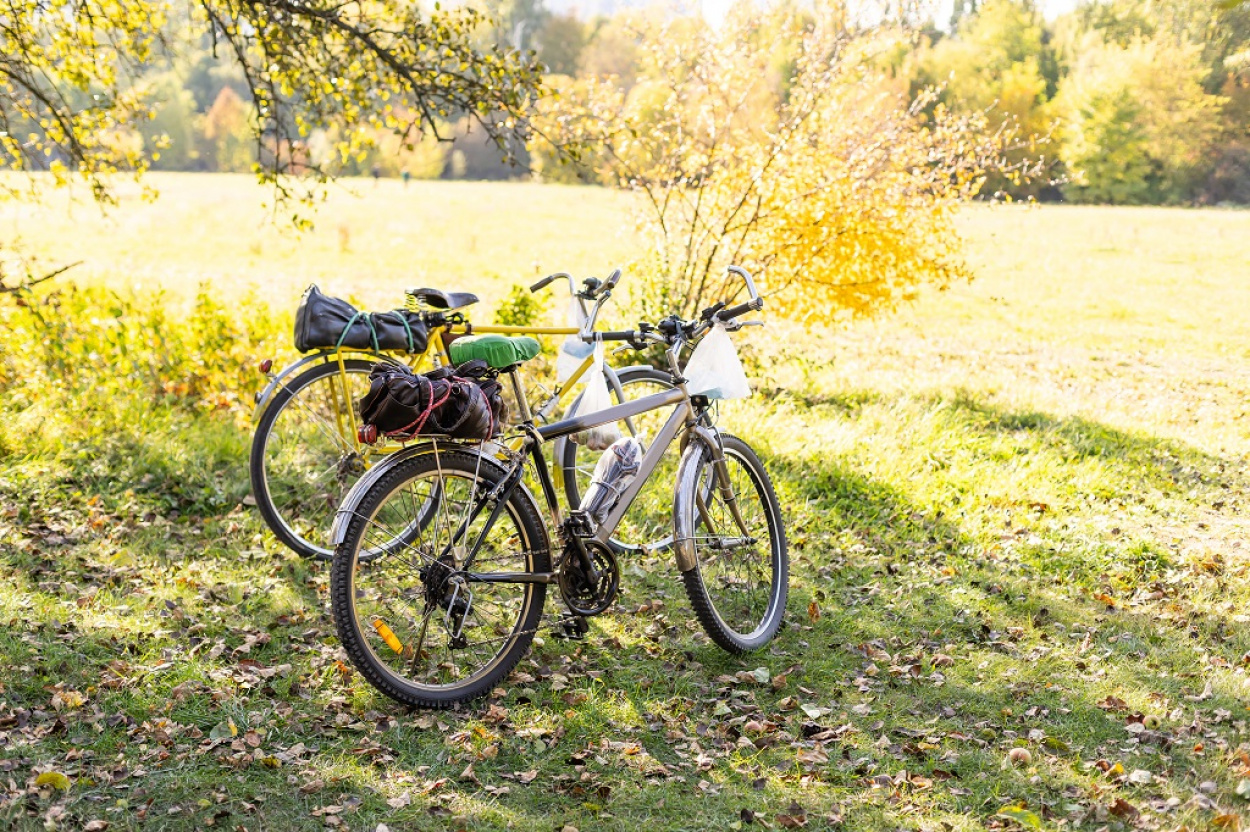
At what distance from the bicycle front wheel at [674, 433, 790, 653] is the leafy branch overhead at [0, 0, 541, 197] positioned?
2.81 m

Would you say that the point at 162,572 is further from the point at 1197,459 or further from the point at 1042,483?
the point at 1197,459

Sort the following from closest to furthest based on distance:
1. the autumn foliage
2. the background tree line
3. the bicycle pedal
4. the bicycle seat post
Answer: the bicycle seat post → the bicycle pedal → the autumn foliage → the background tree line

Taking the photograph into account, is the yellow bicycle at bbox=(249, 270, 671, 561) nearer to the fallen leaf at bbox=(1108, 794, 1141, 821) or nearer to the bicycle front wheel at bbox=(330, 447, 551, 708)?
the bicycle front wheel at bbox=(330, 447, 551, 708)

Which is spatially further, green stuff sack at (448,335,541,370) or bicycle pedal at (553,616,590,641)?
bicycle pedal at (553,616,590,641)

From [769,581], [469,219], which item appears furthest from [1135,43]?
[769,581]

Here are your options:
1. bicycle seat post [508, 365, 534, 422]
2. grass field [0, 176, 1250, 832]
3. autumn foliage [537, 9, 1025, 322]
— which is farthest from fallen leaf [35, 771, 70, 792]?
autumn foliage [537, 9, 1025, 322]

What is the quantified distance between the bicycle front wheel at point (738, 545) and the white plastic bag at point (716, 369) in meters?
0.21

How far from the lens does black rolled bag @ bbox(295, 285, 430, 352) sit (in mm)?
4672

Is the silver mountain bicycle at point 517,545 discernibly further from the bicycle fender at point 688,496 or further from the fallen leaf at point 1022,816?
the fallen leaf at point 1022,816

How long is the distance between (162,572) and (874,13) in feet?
21.6

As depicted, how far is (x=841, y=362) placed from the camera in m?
11.4

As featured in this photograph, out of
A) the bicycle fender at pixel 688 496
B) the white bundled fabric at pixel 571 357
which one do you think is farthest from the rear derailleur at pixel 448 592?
the white bundled fabric at pixel 571 357

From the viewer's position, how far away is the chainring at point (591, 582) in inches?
154

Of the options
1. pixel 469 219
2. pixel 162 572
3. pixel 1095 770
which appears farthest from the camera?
pixel 469 219
